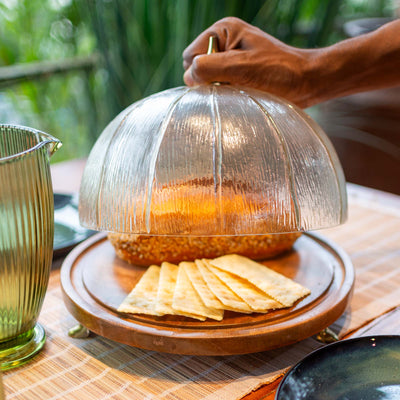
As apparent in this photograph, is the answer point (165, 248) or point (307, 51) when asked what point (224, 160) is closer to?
point (165, 248)

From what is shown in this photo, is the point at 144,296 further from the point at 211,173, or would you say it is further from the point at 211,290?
the point at 211,173

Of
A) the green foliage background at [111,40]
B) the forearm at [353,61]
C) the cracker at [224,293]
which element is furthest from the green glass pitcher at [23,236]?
the green foliage background at [111,40]

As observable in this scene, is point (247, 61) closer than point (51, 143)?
No

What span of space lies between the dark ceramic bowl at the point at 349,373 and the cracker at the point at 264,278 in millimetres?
109

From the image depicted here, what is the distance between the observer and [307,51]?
2.93ft

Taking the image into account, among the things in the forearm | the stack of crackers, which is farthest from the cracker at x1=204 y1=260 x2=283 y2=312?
the forearm

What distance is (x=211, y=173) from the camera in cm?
59

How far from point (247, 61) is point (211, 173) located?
0.94 ft

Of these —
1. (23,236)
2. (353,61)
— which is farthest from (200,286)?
(353,61)

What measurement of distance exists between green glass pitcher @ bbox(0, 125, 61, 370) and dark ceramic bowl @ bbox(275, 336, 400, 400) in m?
0.34

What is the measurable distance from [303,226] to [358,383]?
0.19 meters

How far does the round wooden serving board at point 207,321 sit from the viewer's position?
595 millimetres

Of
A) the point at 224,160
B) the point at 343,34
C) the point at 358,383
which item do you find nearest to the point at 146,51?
the point at 343,34

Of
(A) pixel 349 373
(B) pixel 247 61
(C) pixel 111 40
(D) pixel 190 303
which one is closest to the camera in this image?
(A) pixel 349 373
